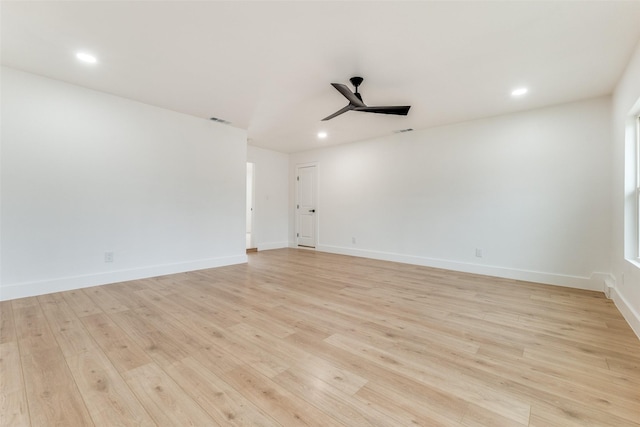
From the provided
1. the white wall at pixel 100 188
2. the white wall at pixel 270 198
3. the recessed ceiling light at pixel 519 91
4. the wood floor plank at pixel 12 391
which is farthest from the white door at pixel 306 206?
the wood floor plank at pixel 12 391

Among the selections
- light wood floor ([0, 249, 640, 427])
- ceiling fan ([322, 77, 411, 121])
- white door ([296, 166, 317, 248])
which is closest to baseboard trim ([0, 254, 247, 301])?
light wood floor ([0, 249, 640, 427])

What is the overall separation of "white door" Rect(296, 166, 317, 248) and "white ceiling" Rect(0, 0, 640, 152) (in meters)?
3.00

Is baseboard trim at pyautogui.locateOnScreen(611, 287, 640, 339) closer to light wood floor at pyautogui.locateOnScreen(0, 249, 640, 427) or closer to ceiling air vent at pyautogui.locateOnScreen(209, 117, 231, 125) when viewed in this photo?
light wood floor at pyautogui.locateOnScreen(0, 249, 640, 427)

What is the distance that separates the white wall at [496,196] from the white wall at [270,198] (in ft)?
6.37

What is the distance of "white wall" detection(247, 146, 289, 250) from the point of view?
21.0ft

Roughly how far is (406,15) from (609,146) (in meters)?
3.35

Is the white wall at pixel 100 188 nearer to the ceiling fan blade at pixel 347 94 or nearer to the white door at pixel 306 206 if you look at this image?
the white door at pixel 306 206

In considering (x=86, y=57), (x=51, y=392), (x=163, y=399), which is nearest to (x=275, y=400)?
(x=163, y=399)

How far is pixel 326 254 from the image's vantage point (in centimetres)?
606

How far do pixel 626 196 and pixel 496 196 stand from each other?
147cm

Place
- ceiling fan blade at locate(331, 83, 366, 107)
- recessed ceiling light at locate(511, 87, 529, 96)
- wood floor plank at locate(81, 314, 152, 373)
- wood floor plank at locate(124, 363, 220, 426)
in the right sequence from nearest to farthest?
wood floor plank at locate(124, 363, 220, 426) < wood floor plank at locate(81, 314, 152, 373) < ceiling fan blade at locate(331, 83, 366, 107) < recessed ceiling light at locate(511, 87, 529, 96)

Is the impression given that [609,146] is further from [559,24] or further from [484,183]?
[559,24]

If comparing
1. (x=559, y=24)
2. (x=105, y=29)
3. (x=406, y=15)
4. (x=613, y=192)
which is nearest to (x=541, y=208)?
(x=613, y=192)

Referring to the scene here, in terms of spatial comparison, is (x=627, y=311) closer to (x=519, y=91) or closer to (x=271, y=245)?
(x=519, y=91)
